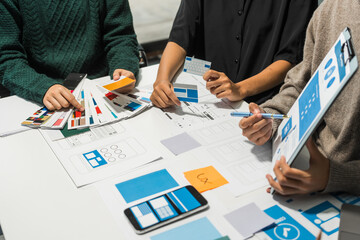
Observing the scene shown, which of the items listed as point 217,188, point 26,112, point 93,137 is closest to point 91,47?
point 26,112

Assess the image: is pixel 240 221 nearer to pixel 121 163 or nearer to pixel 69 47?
pixel 121 163

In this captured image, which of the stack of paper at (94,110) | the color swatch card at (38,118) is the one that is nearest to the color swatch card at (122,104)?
the stack of paper at (94,110)

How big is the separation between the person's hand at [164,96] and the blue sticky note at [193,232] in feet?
1.80

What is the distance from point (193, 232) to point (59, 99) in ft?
2.53

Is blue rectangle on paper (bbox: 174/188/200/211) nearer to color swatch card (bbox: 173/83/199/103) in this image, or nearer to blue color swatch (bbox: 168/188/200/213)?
blue color swatch (bbox: 168/188/200/213)

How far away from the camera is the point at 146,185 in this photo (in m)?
0.93

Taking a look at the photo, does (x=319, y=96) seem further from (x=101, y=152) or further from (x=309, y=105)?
(x=101, y=152)

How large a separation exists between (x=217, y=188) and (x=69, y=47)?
43.4 inches

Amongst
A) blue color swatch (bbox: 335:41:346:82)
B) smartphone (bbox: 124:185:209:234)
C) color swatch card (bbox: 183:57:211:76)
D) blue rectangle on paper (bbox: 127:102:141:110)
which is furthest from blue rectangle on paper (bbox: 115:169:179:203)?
color swatch card (bbox: 183:57:211:76)

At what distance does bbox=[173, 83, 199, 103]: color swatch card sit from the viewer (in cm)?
124

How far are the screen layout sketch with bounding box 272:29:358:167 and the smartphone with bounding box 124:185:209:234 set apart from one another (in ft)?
0.82

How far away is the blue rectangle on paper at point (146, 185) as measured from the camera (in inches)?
35.3

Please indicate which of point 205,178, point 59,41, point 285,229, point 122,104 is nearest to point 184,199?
point 205,178

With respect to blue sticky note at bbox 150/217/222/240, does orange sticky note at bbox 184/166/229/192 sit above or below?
above
